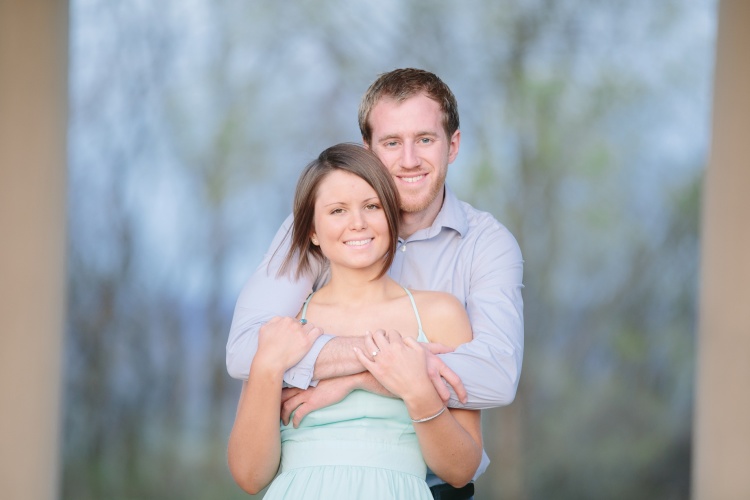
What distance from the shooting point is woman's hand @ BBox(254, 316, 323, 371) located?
2.18m

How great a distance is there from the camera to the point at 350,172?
228 cm

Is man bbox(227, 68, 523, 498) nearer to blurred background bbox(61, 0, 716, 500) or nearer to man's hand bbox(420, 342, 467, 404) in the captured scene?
man's hand bbox(420, 342, 467, 404)

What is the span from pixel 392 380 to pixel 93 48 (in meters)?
4.27

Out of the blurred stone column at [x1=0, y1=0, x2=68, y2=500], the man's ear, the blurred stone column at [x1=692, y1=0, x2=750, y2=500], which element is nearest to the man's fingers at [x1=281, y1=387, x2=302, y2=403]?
the man's ear

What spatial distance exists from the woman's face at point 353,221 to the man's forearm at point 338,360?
17 cm

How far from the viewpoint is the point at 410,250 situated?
2.76 meters

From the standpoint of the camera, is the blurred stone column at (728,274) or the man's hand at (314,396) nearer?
the man's hand at (314,396)

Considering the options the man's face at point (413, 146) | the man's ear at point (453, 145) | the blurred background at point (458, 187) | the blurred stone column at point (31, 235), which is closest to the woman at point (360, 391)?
the man's face at point (413, 146)

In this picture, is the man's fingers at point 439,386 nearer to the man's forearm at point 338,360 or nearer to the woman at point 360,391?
the woman at point 360,391

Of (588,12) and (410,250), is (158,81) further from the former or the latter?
(410,250)

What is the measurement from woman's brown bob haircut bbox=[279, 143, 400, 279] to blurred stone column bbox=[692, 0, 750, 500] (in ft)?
9.46

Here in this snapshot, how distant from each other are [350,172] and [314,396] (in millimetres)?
479

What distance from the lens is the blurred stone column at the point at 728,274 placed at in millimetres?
4672

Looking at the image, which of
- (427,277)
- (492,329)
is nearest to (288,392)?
(492,329)
